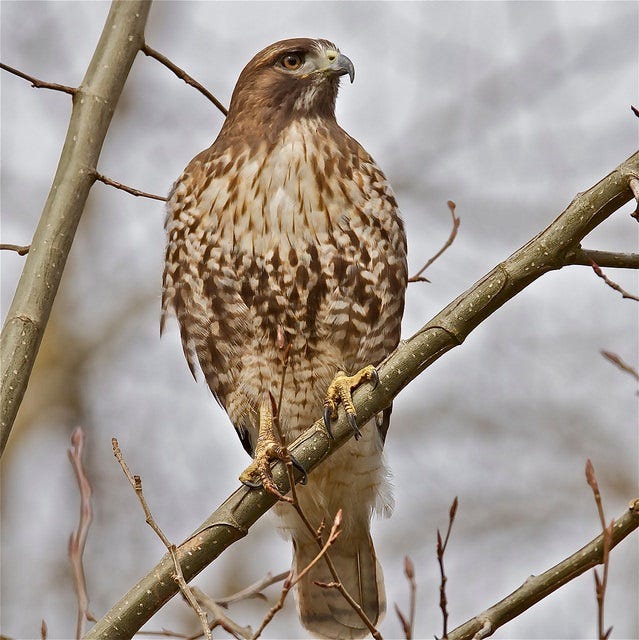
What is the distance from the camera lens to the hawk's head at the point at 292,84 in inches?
174

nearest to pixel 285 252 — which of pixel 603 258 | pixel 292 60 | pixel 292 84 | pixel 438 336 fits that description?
pixel 292 84

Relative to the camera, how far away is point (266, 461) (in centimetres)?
354

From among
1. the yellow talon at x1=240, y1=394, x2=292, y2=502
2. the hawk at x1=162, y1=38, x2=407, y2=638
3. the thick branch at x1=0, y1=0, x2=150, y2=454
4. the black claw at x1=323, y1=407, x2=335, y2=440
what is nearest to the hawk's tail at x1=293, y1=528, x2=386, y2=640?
the hawk at x1=162, y1=38, x2=407, y2=638

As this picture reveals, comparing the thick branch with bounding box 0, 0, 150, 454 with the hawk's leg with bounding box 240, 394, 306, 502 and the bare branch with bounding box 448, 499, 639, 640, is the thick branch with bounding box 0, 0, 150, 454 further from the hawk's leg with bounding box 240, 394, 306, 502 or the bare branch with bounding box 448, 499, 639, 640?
the bare branch with bounding box 448, 499, 639, 640

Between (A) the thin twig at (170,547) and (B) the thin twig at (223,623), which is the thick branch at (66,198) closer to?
(A) the thin twig at (170,547)

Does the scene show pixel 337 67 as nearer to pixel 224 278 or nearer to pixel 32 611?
pixel 224 278

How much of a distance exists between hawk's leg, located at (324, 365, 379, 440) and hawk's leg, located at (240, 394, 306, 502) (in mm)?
183

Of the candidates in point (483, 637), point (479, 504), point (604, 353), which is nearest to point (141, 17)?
point (604, 353)

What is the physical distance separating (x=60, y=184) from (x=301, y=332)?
1.26m

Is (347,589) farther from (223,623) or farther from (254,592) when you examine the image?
(223,623)

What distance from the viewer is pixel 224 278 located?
13.5 ft

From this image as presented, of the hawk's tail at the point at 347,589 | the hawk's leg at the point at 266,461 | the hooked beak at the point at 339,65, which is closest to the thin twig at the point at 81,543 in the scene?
the hawk's leg at the point at 266,461

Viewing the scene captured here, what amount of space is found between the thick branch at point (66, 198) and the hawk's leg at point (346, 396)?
0.91 meters

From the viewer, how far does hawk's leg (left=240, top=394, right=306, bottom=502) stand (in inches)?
120
